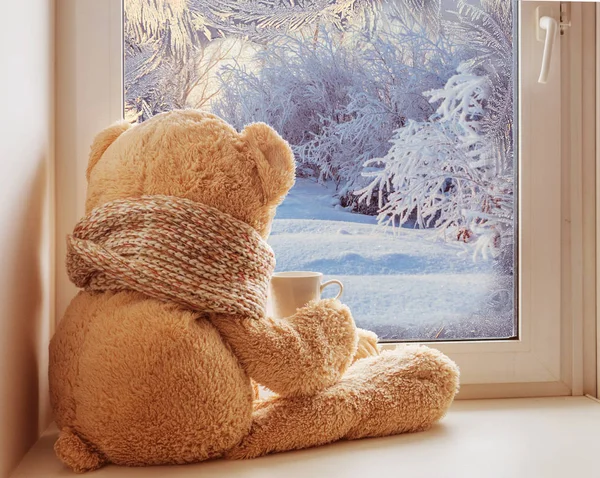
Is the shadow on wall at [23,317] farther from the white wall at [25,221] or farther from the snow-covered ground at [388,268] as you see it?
the snow-covered ground at [388,268]

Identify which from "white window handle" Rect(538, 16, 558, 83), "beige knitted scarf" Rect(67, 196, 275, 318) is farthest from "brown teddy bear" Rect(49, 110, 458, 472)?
"white window handle" Rect(538, 16, 558, 83)

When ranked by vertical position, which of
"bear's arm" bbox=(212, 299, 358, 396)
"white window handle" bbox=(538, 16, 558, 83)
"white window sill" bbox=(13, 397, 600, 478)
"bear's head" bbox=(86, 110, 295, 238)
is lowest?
"white window sill" bbox=(13, 397, 600, 478)

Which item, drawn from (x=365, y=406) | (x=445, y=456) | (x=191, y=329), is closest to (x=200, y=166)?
(x=191, y=329)

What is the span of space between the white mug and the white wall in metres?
0.34

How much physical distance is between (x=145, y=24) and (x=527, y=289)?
0.81m

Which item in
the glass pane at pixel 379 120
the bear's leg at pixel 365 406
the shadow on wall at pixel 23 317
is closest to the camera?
the shadow on wall at pixel 23 317

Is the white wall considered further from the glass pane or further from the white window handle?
the white window handle

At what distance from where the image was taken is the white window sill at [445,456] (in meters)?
0.77

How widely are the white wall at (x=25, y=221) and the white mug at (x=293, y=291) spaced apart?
335mm

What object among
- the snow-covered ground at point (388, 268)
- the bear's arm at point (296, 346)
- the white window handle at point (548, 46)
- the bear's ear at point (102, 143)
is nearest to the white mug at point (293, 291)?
the bear's arm at point (296, 346)

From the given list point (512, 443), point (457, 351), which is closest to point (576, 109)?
point (457, 351)

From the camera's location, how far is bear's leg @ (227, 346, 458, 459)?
82 cm

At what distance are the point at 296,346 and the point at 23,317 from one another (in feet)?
1.14

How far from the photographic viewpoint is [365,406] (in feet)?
2.85
